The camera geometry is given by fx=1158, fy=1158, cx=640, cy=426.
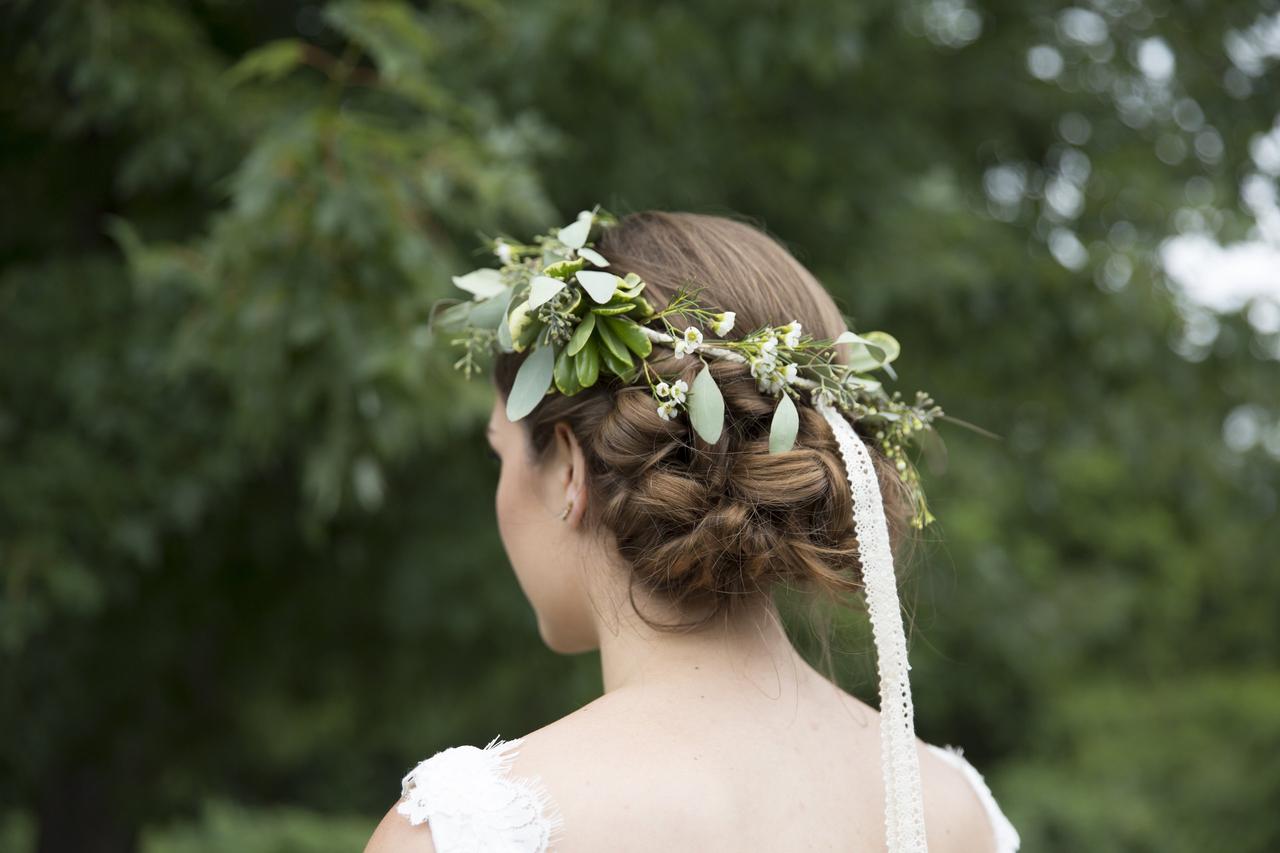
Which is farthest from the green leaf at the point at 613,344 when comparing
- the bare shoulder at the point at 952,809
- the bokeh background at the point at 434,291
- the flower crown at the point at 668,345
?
the bokeh background at the point at 434,291

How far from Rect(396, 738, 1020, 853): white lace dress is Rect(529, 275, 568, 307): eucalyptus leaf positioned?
24.7 inches

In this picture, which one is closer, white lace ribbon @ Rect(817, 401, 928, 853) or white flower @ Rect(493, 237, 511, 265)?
white lace ribbon @ Rect(817, 401, 928, 853)

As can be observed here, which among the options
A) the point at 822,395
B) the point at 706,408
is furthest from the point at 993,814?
the point at 706,408

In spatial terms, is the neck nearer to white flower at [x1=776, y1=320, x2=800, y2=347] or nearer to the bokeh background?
white flower at [x1=776, y1=320, x2=800, y2=347]

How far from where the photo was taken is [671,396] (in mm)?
1531

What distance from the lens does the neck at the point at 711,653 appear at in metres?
1.52

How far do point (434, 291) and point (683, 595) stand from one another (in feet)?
4.97

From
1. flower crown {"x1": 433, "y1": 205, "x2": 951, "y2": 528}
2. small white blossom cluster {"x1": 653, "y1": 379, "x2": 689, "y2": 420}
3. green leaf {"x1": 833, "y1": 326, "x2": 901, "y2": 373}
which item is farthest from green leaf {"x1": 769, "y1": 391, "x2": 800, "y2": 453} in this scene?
green leaf {"x1": 833, "y1": 326, "x2": 901, "y2": 373}

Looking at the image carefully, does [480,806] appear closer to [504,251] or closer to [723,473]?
[723,473]

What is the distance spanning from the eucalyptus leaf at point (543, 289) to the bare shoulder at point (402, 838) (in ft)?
2.32

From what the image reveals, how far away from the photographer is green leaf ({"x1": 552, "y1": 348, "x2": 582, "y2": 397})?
164 cm

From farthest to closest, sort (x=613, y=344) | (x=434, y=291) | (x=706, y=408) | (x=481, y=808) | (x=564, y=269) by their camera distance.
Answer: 1. (x=434, y=291)
2. (x=564, y=269)
3. (x=613, y=344)
4. (x=706, y=408)
5. (x=481, y=808)

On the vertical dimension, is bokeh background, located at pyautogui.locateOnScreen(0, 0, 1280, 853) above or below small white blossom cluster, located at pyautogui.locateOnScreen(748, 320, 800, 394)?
below

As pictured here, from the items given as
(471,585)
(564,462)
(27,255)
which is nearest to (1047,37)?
(471,585)
